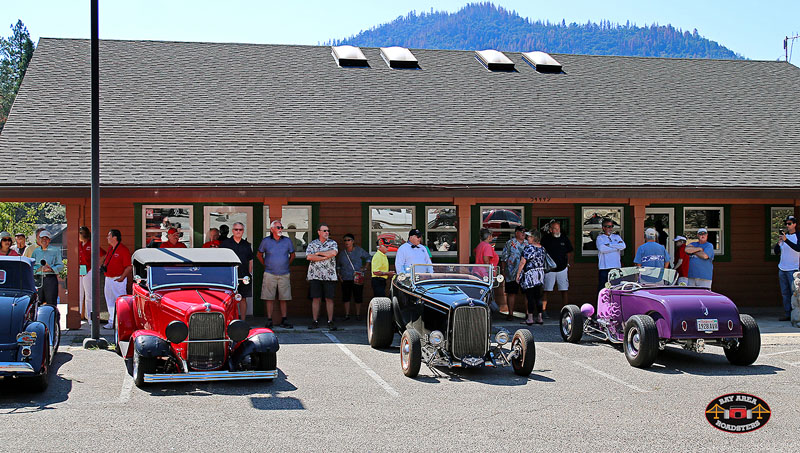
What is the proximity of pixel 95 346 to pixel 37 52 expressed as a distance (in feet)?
32.5

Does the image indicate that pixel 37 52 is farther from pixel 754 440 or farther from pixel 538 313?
pixel 754 440

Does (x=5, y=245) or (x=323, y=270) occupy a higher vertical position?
(x=5, y=245)

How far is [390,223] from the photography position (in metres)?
16.4

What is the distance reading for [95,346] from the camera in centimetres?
1145

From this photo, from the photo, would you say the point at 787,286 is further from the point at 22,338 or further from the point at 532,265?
the point at 22,338

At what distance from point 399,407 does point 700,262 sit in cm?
848

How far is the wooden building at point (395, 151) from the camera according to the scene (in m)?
14.2

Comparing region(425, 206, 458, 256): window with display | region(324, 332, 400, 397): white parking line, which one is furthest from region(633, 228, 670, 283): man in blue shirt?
region(324, 332, 400, 397): white parking line

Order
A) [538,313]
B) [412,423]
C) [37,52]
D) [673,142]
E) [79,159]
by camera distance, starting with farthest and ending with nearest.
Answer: [37,52]
[673,142]
[538,313]
[79,159]
[412,423]

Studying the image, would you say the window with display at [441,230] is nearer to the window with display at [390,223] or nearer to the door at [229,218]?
the window with display at [390,223]

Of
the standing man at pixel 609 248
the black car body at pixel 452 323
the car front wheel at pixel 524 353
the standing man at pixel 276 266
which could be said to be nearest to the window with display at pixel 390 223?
the standing man at pixel 276 266

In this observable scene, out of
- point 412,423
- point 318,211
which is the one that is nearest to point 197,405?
point 412,423

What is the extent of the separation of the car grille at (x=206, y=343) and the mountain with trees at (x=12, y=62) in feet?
198

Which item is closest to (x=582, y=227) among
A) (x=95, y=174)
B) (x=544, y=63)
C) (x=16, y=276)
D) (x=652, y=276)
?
(x=652, y=276)
